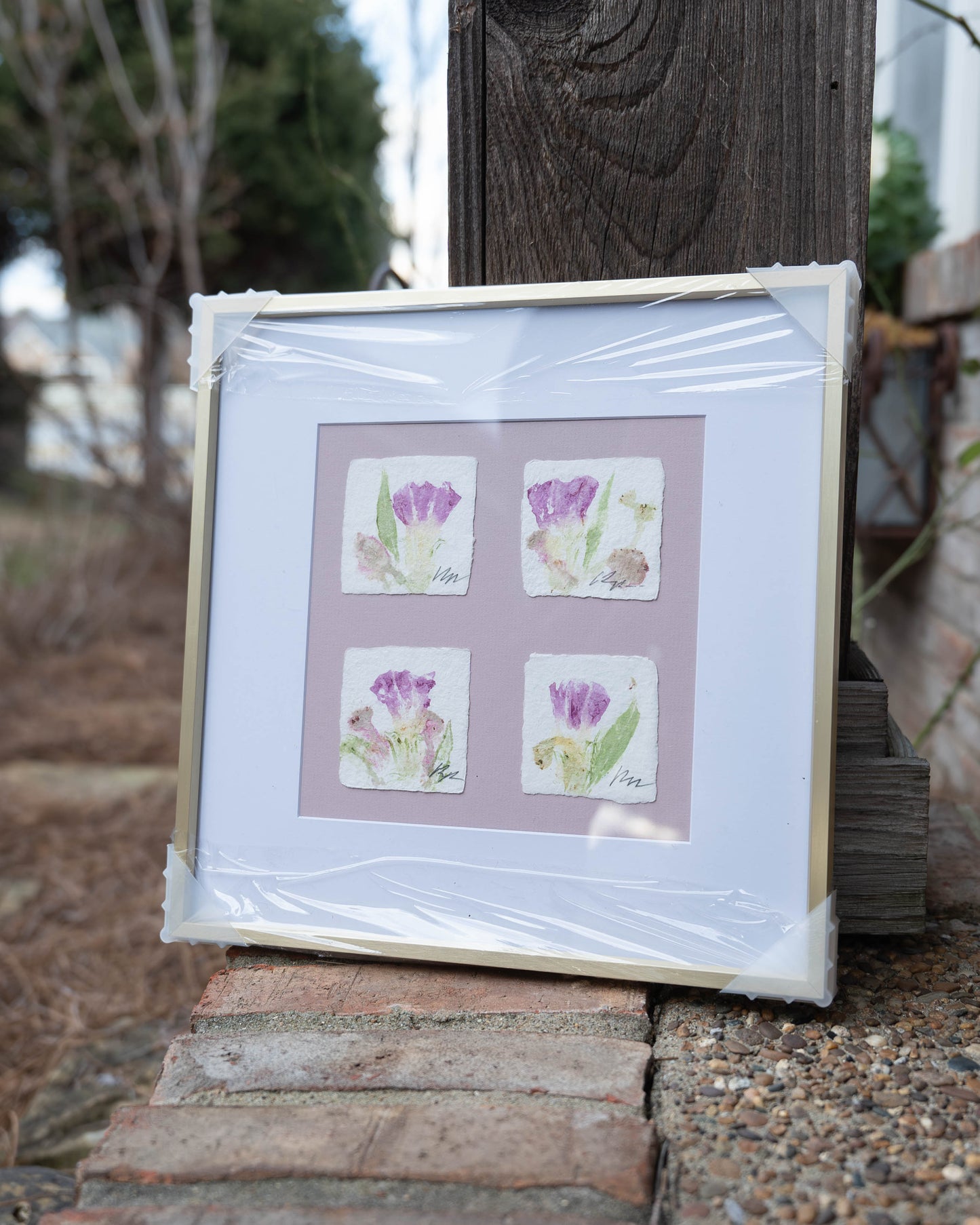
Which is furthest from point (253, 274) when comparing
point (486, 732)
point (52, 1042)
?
point (486, 732)

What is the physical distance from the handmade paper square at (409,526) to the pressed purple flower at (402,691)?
8 cm

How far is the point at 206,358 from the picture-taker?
0.98 meters

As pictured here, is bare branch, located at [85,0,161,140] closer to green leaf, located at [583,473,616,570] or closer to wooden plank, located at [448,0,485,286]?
wooden plank, located at [448,0,485,286]

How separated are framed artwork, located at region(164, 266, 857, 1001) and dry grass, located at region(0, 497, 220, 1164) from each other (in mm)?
831

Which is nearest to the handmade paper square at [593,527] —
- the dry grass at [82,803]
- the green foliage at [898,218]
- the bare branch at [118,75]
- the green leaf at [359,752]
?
the green leaf at [359,752]

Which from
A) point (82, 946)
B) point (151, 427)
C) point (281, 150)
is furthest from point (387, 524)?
point (281, 150)

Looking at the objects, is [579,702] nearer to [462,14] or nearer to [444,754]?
[444,754]

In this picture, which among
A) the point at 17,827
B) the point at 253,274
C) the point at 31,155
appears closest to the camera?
the point at 17,827

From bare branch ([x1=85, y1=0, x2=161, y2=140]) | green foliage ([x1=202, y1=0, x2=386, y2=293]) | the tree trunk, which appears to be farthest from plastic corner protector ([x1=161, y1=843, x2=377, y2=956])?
green foliage ([x1=202, y1=0, x2=386, y2=293])

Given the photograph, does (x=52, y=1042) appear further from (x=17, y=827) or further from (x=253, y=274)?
(x=253, y=274)

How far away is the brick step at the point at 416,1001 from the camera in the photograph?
832 millimetres

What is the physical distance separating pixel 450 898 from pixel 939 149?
2840mm

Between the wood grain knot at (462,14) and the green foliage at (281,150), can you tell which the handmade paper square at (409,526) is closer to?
the wood grain knot at (462,14)

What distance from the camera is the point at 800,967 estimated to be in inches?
31.7
